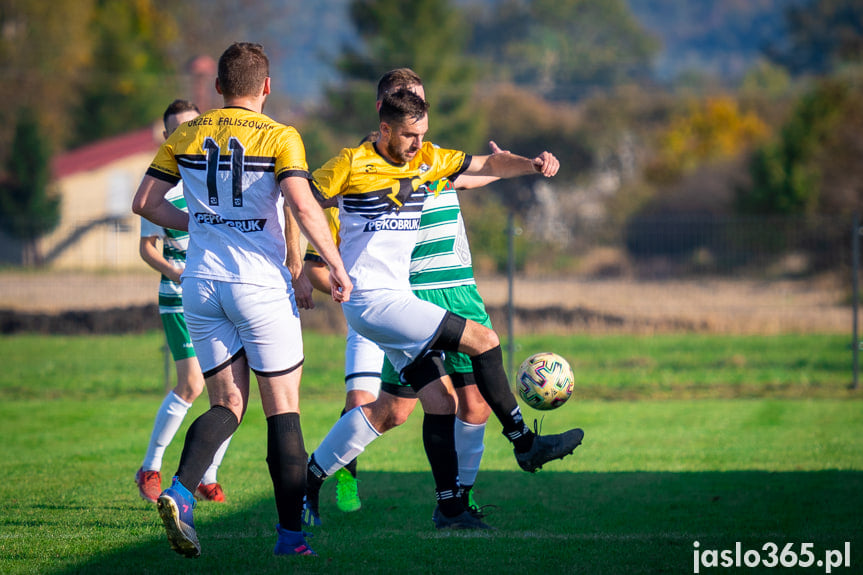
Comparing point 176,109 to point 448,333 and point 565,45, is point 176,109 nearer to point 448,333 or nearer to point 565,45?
point 448,333

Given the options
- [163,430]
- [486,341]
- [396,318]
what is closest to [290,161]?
[396,318]

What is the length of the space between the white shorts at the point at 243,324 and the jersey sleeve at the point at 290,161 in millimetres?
560

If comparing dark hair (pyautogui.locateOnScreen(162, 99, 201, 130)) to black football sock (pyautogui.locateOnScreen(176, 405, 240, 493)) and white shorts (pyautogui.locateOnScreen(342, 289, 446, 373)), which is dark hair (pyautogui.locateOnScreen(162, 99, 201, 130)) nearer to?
white shorts (pyautogui.locateOnScreen(342, 289, 446, 373))

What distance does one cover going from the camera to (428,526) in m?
5.76

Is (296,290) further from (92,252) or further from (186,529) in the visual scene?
(92,252)

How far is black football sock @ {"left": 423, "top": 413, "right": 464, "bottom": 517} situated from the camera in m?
5.59

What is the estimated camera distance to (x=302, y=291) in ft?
16.8

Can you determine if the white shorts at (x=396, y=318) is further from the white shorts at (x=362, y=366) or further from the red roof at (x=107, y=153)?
the red roof at (x=107, y=153)

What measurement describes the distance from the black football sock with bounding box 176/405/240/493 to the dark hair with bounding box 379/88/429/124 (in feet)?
5.74

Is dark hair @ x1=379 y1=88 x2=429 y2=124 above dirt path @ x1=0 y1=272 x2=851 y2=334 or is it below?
above

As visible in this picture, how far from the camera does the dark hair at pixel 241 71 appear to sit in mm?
4781

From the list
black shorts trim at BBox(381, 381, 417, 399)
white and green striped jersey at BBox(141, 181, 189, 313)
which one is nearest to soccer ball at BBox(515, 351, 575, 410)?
black shorts trim at BBox(381, 381, 417, 399)

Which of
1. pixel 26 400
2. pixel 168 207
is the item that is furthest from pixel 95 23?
pixel 168 207

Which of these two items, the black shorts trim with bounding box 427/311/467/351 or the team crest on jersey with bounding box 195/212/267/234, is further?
→ the black shorts trim with bounding box 427/311/467/351
